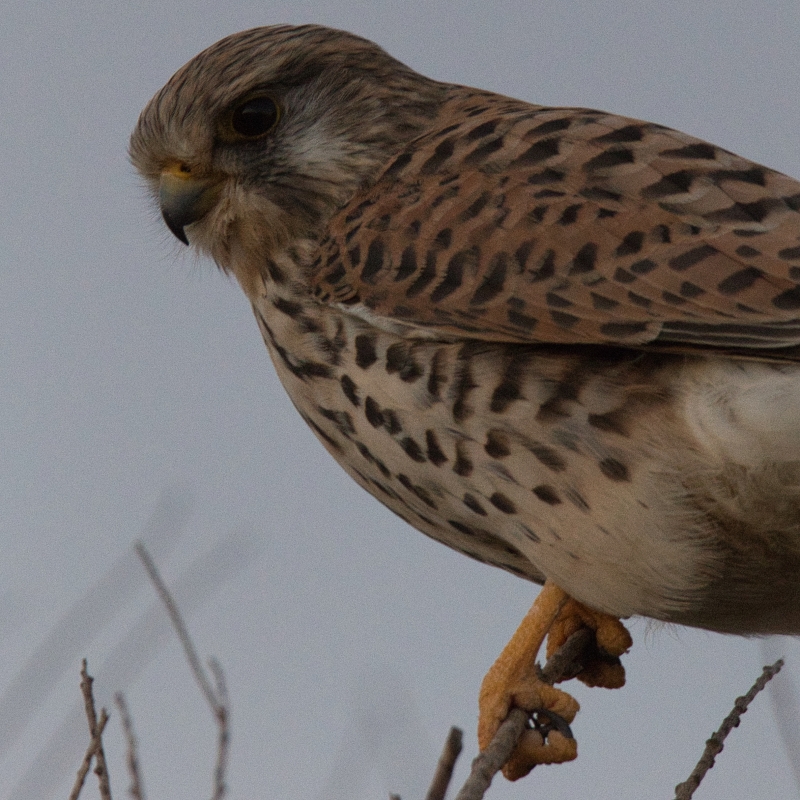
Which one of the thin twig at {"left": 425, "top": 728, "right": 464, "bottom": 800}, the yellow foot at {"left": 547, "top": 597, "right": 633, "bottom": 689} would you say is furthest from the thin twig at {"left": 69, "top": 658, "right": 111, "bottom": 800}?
the yellow foot at {"left": 547, "top": 597, "right": 633, "bottom": 689}

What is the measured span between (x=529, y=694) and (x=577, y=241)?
1.00 m

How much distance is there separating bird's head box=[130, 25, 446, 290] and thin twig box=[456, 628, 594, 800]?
1.16 metres

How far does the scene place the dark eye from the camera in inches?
146

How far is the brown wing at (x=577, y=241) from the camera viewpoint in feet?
9.77

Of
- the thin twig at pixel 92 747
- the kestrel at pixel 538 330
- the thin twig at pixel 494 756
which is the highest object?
the kestrel at pixel 538 330

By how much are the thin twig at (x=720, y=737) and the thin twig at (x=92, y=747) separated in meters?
1.02

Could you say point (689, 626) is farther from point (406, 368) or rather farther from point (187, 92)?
point (187, 92)

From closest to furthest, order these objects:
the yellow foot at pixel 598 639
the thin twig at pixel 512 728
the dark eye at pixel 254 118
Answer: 1. the thin twig at pixel 512 728
2. the yellow foot at pixel 598 639
3. the dark eye at pixel 254 118

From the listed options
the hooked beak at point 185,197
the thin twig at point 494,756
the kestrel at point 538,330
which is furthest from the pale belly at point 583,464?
the hooked beak at point 185,197

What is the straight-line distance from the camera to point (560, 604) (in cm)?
338

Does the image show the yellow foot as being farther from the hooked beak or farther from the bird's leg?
the hooked beak

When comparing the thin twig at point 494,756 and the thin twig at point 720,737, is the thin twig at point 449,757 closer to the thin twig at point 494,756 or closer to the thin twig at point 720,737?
the thin twig at point 494,756

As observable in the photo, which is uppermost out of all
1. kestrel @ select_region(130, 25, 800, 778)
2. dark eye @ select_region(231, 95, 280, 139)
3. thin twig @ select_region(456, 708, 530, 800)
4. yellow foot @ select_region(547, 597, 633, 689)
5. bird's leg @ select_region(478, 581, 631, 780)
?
dark eye @ select_region(231, 95, 280, 139)

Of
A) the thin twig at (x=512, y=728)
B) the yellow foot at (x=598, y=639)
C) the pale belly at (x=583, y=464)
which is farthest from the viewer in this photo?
the yellow foot at (x=598, y=639)
